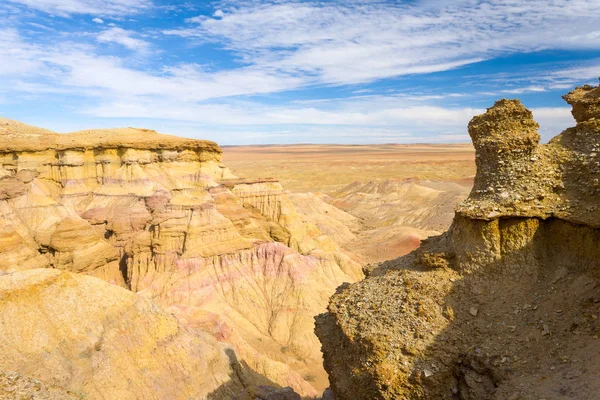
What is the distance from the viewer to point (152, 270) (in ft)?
83.7

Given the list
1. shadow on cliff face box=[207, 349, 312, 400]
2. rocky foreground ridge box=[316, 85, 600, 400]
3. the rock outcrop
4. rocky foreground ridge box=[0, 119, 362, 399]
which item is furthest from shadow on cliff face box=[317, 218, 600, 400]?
rocky foreground ridge box=[0, 119, 362, 399]

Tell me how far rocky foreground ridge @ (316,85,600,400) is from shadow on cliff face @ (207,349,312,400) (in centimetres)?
385

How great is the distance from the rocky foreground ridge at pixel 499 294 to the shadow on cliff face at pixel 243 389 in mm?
3849

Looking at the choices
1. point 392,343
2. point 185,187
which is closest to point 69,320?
point 392,343

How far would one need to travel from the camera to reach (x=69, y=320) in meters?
12.9

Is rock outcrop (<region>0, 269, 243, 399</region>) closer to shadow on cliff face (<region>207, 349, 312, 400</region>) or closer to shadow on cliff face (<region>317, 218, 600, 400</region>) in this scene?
shadow on cliff face (<region>207, 349, 312, 400</region>)

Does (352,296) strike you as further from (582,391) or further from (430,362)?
(582,391)

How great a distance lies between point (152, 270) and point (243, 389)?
13165mm

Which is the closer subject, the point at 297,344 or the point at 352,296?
the point at 352,296

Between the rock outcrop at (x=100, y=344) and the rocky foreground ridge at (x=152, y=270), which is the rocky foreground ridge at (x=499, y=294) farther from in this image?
the rocky foreground ridge at (x=152, y=270)

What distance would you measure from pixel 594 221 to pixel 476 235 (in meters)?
2.68

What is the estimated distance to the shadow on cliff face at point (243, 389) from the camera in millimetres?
14164

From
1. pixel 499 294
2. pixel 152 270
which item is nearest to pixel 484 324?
pixel 499 294

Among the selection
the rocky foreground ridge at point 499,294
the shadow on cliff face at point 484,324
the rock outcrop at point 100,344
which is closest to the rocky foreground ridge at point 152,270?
the rock outcrop at point 100,344
